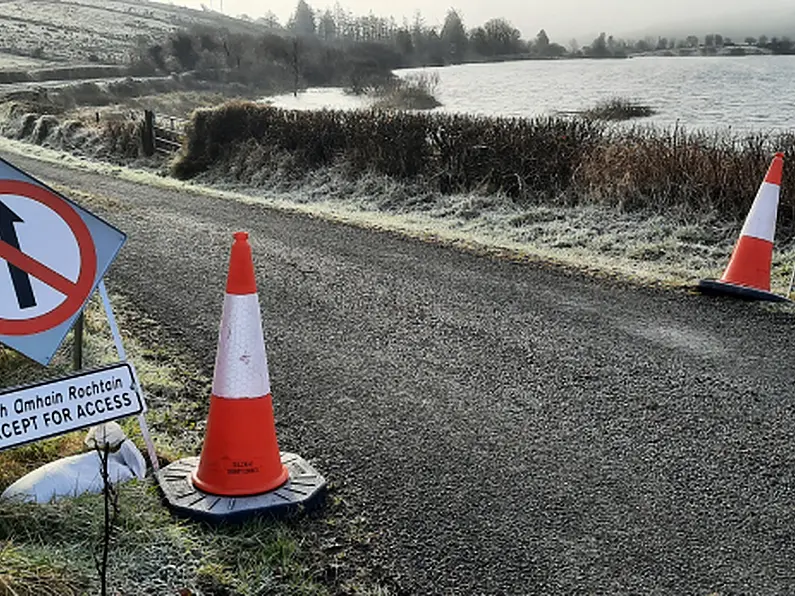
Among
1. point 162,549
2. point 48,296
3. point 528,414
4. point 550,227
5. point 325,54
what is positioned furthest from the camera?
point 325,54

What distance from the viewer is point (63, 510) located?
124 inches

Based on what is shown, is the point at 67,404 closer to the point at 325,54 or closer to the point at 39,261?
the point at 39,261

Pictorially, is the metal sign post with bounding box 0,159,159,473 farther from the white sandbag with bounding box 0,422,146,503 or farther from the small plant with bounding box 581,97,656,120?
the small plant with bounding box 581,97,656,120

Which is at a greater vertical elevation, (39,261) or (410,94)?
(39,261)

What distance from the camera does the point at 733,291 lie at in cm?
704

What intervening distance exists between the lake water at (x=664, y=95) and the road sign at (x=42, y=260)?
17524 mm

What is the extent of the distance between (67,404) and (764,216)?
6.06 meters

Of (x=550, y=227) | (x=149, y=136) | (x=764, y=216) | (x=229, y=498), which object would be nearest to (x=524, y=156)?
(x=550, y=227)

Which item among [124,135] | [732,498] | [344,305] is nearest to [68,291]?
[732,498]

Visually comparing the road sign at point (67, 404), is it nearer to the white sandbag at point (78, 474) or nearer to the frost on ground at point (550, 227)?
the white sandbag at point (78, 474)

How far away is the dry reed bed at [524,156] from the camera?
10352 mm

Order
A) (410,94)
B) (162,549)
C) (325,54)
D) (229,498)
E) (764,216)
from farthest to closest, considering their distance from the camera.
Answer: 1. (325,54)
2. (410,94)
3. (764,216)
4. (229,498)
5. (162,549)

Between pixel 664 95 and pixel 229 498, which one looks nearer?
pixel 229 498

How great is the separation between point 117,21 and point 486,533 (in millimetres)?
120945
